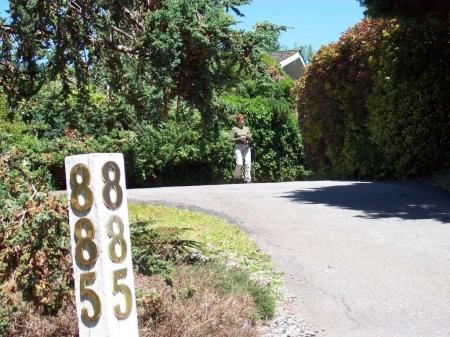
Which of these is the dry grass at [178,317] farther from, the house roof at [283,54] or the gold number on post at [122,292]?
the house roof at [283,54]

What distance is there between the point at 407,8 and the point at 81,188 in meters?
9.54

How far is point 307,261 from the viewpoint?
7410mm

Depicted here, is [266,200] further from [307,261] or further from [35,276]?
[35,276]

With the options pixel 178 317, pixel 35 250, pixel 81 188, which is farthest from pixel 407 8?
pixel 81 188

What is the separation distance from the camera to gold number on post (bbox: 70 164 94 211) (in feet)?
12.1

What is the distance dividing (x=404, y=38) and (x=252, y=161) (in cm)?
612

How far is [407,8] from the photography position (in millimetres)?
11883

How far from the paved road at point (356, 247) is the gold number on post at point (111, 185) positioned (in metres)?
2.31

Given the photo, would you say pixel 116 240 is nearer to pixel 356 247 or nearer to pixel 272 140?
pixel 356 247

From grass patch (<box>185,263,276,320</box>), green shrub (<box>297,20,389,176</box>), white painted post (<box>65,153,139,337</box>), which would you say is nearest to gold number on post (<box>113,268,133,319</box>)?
white painted post (<box>65,153,139,337</box>)

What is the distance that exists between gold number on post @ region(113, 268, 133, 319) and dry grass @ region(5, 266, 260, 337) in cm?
76


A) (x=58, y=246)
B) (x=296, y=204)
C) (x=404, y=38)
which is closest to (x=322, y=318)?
(x=58, y=246)

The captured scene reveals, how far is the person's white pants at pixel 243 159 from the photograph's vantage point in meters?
16.5

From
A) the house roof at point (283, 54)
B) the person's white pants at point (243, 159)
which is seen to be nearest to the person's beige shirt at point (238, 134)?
the person's white pants at point (243, 159)
